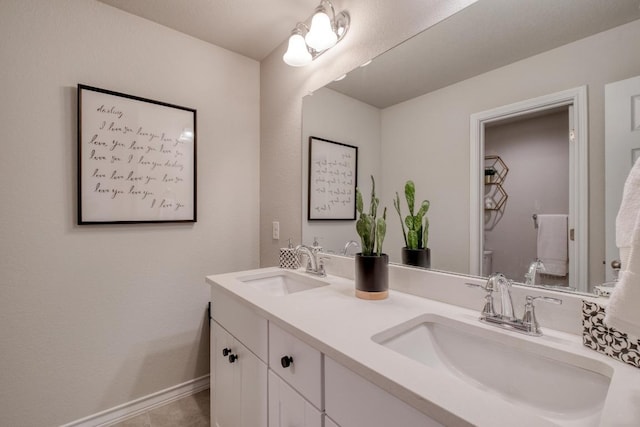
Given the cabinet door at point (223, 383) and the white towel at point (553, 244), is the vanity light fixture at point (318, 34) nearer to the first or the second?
the white towel at point (553, 244)

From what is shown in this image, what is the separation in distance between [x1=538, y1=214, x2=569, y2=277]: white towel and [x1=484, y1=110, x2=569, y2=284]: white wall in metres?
0.02

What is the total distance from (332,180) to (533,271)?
95 centimetres

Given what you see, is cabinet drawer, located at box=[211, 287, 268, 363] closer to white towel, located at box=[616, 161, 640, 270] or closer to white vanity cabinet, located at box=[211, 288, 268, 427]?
white vanity cabinet, located at box=[211, 288, 268, 427]

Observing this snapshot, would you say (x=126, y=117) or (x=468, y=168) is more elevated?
(x=126, y=117)

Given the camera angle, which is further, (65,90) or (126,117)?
(126,117)

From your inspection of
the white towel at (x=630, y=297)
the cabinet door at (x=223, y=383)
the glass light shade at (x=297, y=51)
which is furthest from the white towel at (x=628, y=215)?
the glass light shade at (x=297, y=51)

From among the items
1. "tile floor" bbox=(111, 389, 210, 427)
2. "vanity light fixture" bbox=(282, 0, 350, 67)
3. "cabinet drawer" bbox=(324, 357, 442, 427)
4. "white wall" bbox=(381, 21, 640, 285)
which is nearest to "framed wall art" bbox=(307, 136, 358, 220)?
"white wall" bbox=(381, 21, 640, 285)

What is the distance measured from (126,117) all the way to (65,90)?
264 mm

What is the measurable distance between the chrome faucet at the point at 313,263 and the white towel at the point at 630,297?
3.52 feet

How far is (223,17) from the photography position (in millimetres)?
1586

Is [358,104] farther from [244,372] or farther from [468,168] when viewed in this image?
[244,372]

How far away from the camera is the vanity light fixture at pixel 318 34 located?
Result: 1.32m

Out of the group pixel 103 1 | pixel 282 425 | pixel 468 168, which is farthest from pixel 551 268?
pixel 103 1

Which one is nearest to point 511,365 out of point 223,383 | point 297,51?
point 223,383
